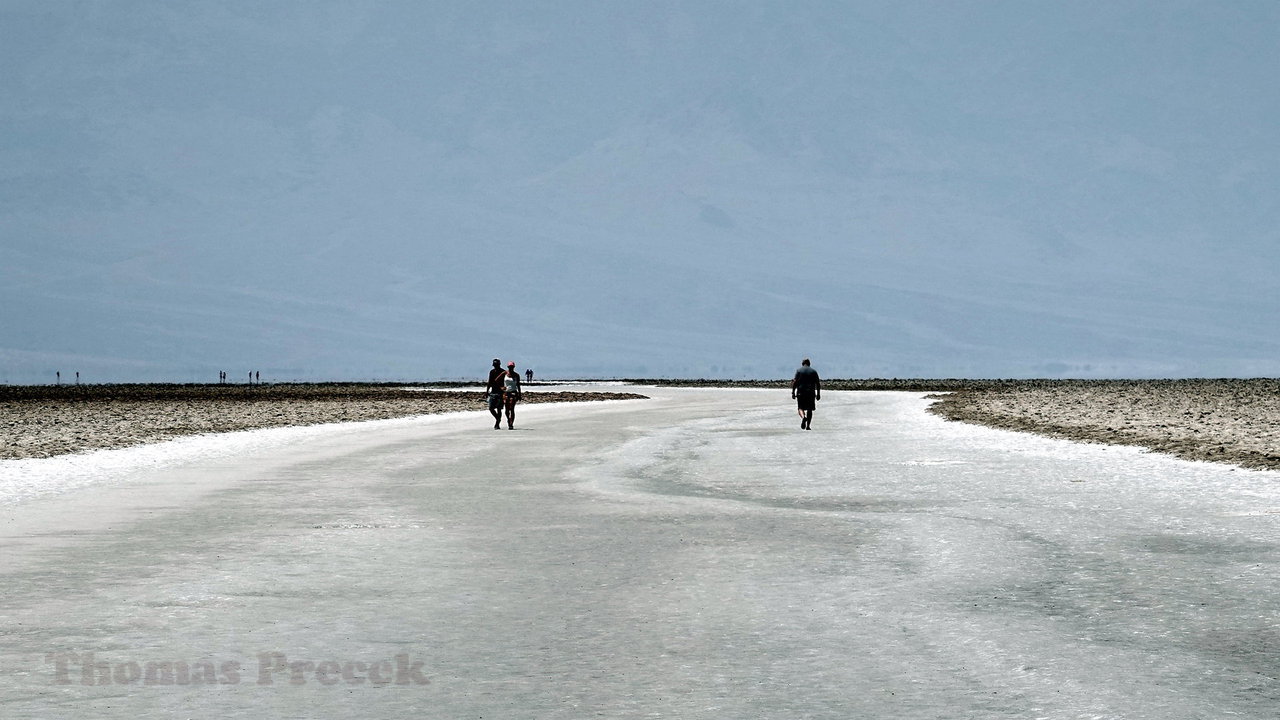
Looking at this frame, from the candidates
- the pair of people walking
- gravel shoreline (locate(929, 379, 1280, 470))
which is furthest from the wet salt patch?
gravel shoreline (locate(929, 379, 1280, 470))

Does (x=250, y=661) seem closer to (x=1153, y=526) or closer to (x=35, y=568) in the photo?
(x=35, y=568)

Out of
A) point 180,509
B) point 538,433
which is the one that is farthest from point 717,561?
point 538,433

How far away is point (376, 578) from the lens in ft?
35.0

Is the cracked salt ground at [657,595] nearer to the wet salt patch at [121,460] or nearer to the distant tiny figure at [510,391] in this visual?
the wet salt patch at [121,460]

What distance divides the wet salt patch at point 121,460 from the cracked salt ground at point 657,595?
0.92 m

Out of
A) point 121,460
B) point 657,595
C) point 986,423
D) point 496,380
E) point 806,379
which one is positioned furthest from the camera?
point 986,423

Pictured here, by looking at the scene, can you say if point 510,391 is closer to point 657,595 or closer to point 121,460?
point 121,460

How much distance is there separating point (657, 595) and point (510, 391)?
86.3ft

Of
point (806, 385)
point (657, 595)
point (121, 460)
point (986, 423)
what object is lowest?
point (657, 595)

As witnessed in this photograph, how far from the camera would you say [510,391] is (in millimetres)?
35969

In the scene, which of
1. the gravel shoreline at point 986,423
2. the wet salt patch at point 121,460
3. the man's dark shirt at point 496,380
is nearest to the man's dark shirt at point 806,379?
the gravel shoreline at point 986,423

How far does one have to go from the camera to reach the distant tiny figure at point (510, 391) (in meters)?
35.8

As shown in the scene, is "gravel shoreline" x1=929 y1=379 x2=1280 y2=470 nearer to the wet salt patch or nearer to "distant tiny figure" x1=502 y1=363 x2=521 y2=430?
"distant tiny figure" x1=502 y1=363 x2=521 y2=430

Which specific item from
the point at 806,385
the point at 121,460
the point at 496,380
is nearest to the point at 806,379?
the point at 806,385
